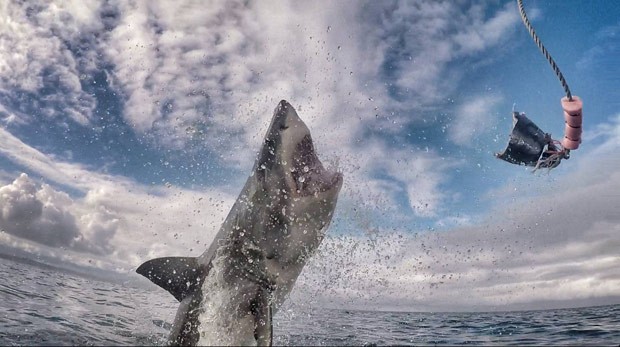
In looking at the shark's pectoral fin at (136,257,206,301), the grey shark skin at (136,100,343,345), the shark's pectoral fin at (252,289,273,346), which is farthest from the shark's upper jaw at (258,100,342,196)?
the shark's pectoral fin at (136,257,206,301)

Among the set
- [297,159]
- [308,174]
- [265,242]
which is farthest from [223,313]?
[297,159]

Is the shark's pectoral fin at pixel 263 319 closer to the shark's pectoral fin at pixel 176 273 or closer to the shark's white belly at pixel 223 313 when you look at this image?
the shark's white belly at pixel 223 313

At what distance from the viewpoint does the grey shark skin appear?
5410 millimetres

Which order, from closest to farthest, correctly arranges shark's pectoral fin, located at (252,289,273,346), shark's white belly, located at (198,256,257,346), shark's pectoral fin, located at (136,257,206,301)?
shark's pectoral fin, located at (252,289,273,346)
shark's white belly, located at (198,256,257,346)
shark's pectoral fin, located at (136,257,206,301)

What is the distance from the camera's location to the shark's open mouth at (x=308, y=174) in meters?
5.40

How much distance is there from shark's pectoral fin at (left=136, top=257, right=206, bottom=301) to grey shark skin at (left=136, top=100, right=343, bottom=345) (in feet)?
0.30

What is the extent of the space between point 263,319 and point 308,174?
1.97 metres

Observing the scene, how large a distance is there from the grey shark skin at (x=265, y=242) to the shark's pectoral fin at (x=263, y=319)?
0.01m

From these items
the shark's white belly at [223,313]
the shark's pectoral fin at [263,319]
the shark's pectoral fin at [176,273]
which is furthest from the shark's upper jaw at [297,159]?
the shark's pectoral fin at [176,273]

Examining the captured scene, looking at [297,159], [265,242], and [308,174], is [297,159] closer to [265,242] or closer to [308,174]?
[308,174]

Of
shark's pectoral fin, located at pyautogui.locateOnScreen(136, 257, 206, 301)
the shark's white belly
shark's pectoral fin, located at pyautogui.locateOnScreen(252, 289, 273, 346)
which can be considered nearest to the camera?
shark's pectoral fin, located at pyautogui.locateOnScreen(252, 289, 273, 346)

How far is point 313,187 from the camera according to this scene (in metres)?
5.39

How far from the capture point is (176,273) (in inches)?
252

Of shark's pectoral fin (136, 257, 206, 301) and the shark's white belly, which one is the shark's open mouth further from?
shark's pectoral fin (136, 257, 206, 301)
